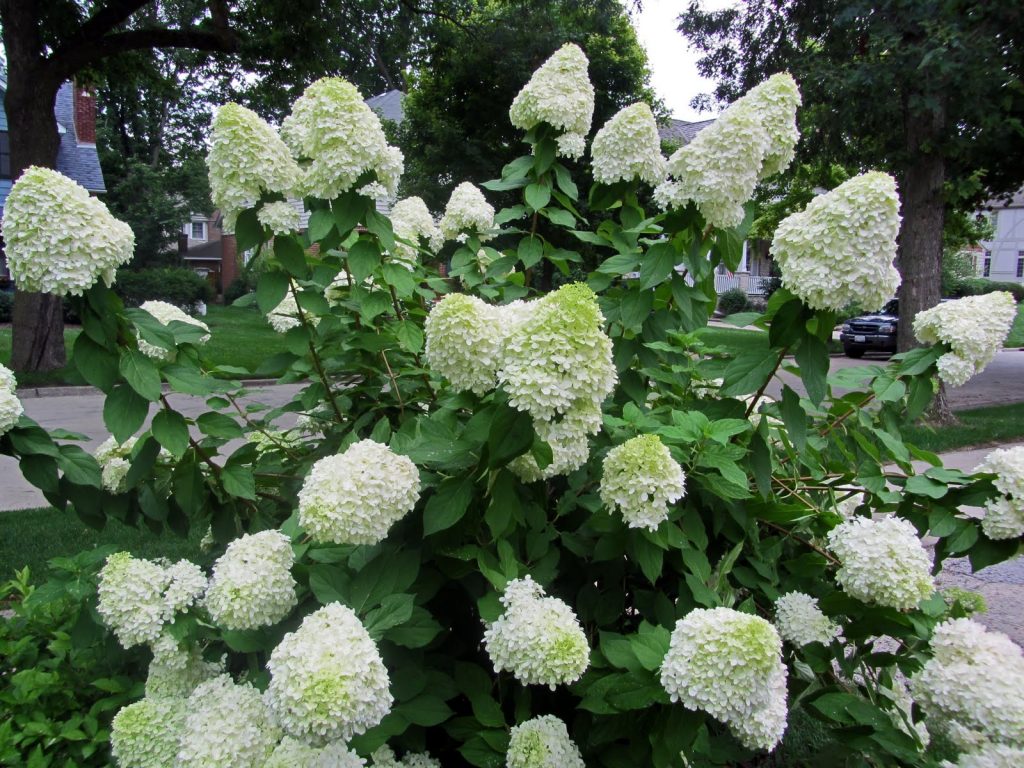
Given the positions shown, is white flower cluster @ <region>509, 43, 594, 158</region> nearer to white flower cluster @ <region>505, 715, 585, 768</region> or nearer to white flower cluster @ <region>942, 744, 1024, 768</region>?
white flower cluster @ <region>505, 715, 585, 768</region>

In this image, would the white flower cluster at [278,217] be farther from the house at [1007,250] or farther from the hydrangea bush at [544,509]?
the house at [1007,250]

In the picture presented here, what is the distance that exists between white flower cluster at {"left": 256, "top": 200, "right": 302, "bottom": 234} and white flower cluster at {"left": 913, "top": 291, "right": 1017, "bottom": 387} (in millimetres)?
1858

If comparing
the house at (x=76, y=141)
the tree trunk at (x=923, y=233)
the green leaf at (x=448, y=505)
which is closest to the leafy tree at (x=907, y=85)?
the tree trunk at (x=923, y=233)

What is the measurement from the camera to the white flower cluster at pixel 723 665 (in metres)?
1.38

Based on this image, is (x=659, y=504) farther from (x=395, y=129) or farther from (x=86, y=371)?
(x=395, y=129)

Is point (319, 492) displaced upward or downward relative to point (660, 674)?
upward

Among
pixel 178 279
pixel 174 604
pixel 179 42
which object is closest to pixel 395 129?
pixel 179 42

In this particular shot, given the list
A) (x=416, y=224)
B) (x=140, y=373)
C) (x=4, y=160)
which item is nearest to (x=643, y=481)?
(x=140, y=373)

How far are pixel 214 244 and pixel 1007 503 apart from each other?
1962 inches

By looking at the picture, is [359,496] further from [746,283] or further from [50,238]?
[746,283]

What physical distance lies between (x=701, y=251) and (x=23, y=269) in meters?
1.77

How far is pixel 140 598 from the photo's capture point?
6.24 feet

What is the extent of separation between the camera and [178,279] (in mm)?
26859

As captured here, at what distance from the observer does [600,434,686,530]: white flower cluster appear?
1.61 meters
